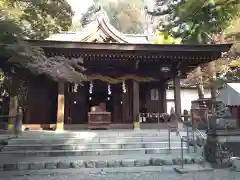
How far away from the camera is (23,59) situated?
5.74 meters

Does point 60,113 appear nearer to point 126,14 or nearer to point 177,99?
point 177,99

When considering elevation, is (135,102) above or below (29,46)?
below

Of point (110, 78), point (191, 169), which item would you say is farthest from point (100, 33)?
point (191, 169)

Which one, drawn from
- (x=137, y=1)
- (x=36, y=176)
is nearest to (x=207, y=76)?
(x=36, y=176)

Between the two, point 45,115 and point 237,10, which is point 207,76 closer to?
point 237,10

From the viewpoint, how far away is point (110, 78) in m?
13.1

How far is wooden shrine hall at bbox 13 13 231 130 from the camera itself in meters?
11.6

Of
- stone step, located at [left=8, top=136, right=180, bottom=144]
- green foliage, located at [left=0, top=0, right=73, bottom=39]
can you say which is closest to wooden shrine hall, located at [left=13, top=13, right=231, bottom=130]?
stone step, located at [left=8, top=136, right=180, bottom=144]

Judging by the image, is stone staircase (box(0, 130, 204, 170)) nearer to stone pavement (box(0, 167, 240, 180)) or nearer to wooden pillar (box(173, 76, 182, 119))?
stone pavement (box(0, 167, 240, 180))

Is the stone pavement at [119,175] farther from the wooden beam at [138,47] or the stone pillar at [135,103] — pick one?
the wooden beam at [138,47]

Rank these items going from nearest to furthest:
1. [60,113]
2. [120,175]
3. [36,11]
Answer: [120,175] < [36,11] < [60,113]

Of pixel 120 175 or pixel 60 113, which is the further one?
pixel 60 113

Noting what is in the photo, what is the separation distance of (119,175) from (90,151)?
7.37 ft

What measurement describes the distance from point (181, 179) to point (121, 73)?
7979mm
